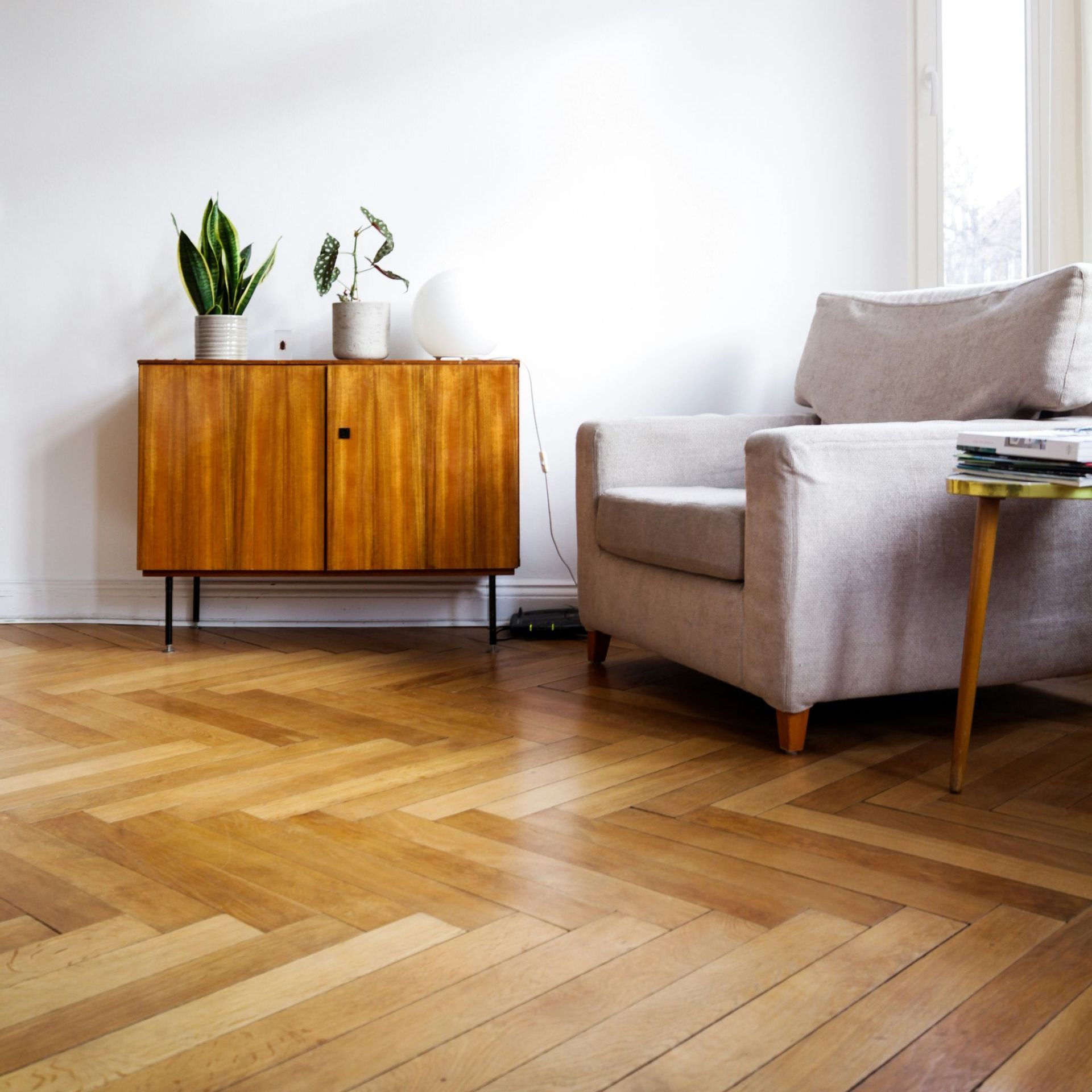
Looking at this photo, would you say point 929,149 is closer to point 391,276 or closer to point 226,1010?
point 391,276

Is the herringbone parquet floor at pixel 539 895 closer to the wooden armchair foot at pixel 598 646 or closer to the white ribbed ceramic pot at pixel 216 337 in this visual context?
the wooden armchair foot at pixel 598 646

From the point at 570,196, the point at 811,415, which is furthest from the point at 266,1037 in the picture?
the point at 570,196

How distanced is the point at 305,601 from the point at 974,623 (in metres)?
2.05

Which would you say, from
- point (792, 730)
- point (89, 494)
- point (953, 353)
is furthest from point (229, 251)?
point (792, 730)

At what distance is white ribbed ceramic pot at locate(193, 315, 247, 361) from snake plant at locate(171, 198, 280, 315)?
52 mm

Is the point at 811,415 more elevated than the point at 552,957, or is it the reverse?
the point at 811,415

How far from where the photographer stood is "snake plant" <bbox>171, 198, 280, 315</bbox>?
294 cm

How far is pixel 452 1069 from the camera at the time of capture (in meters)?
1.01

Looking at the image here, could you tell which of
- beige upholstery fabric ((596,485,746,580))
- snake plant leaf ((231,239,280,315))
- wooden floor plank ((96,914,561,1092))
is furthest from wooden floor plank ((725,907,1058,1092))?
snake plant leaf ((231,239,280,315))

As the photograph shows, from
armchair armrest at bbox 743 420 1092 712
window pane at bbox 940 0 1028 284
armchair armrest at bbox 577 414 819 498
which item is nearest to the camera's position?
armchair armrest at bbox 743 420 1092 712

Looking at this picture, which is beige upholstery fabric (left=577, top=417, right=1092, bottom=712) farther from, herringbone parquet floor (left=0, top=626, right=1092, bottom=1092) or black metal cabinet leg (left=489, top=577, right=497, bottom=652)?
black metal cabinet leg (left=489, top=577, right=497, bottom=652)

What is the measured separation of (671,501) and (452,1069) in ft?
4.61

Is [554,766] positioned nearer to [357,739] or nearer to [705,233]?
[357,739]

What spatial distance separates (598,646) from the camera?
2.74 metres
